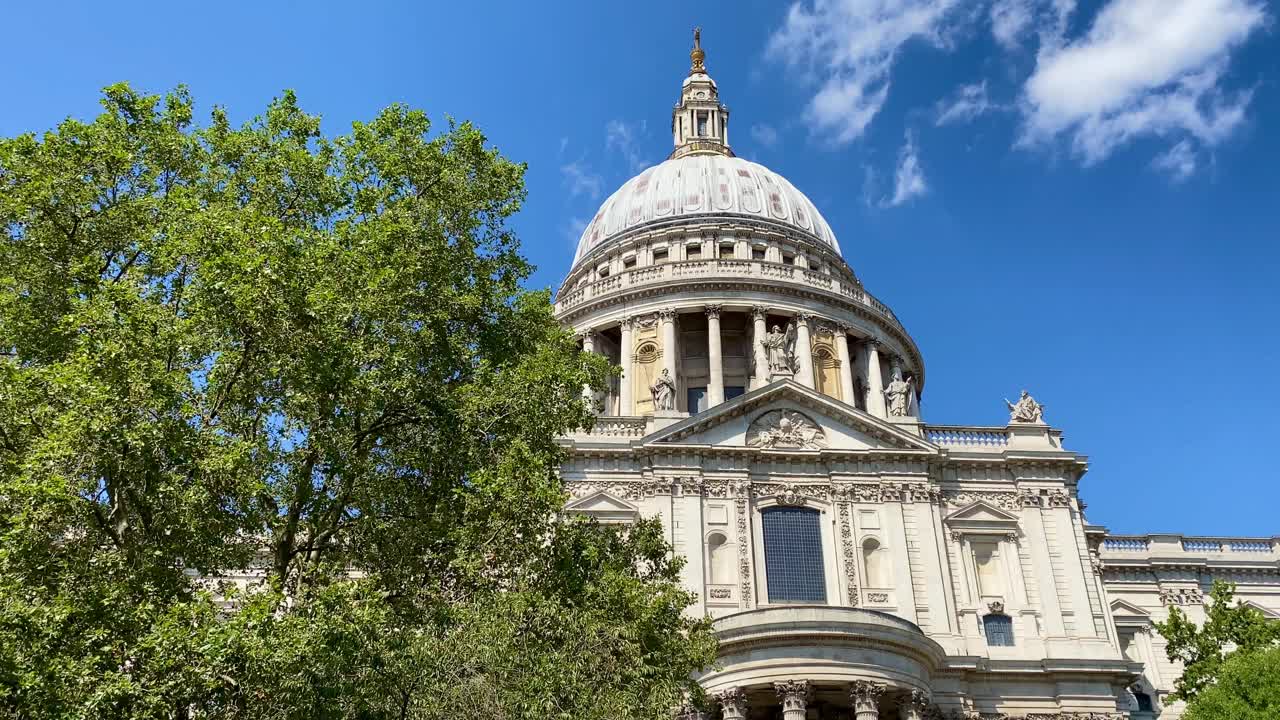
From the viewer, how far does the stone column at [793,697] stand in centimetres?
2925

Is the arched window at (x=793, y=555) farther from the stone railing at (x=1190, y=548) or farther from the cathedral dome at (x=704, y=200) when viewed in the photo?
the cathedral dome at (x=704, y=200)

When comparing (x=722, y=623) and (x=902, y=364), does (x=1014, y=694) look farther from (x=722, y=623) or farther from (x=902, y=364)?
(x=902, y=364)

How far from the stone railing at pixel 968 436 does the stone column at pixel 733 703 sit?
46.1 ft

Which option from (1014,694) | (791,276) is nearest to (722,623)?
(1014,694)

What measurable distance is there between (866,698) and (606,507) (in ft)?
35.5

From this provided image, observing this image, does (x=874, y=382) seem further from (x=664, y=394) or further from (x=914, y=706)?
(x=914, y=706)

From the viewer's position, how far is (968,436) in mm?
39750

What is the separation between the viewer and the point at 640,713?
18.6 meters

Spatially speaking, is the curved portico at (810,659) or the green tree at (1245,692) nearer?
the green tree at (1245,692)

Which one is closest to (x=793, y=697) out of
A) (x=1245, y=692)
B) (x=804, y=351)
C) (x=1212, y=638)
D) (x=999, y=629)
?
(x=999, y=629)

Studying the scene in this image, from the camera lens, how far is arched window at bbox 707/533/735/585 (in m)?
34.9

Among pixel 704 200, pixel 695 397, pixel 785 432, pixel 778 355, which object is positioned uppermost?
pixel 704 200

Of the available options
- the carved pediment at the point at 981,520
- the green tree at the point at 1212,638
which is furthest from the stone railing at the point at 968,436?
the green tree at the point at 1212,638

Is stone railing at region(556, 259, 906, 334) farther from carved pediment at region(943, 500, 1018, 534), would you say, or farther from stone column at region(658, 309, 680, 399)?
carved pediment at region(943, 500, 1018, 534)
